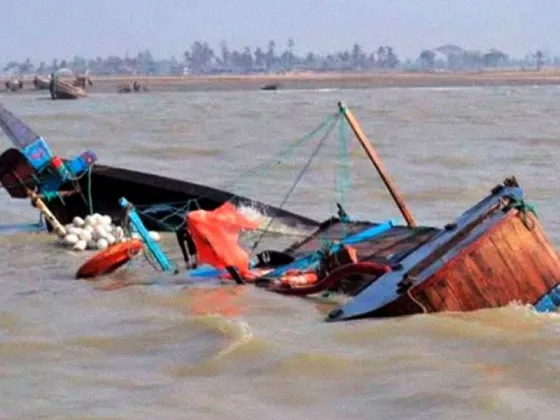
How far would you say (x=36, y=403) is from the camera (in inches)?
298

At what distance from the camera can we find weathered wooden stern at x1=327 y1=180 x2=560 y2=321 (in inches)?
346

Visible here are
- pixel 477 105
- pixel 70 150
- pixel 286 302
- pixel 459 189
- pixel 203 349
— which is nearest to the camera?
pixel 203 349

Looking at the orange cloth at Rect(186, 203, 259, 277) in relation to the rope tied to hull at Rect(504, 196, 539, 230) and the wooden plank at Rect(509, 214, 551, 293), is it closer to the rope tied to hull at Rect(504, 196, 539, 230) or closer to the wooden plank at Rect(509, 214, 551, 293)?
the rope tied to hull at Rect(504, 196, 539, 230)

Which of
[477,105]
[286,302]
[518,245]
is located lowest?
[477,105]

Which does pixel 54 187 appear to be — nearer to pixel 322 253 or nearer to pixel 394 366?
pixel 322 253

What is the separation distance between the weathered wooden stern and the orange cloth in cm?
185

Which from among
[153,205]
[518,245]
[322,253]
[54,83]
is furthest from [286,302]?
[54,83]

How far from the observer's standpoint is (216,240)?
1072cm

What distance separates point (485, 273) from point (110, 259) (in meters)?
4.06

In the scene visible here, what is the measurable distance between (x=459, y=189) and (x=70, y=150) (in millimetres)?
11258

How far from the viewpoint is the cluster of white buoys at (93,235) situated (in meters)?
13.6

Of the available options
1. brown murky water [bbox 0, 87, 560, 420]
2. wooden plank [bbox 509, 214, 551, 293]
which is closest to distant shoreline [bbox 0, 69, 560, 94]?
brown murky water [bbox 0, 87, 560, 420]

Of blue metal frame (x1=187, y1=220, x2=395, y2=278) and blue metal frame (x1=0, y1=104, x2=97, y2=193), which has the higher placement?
blue metal frame (x1=0, y1=104, x2=97, y2=193)

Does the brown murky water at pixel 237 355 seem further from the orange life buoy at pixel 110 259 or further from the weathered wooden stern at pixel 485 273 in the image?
the orange life buoy at pixel 110 259
